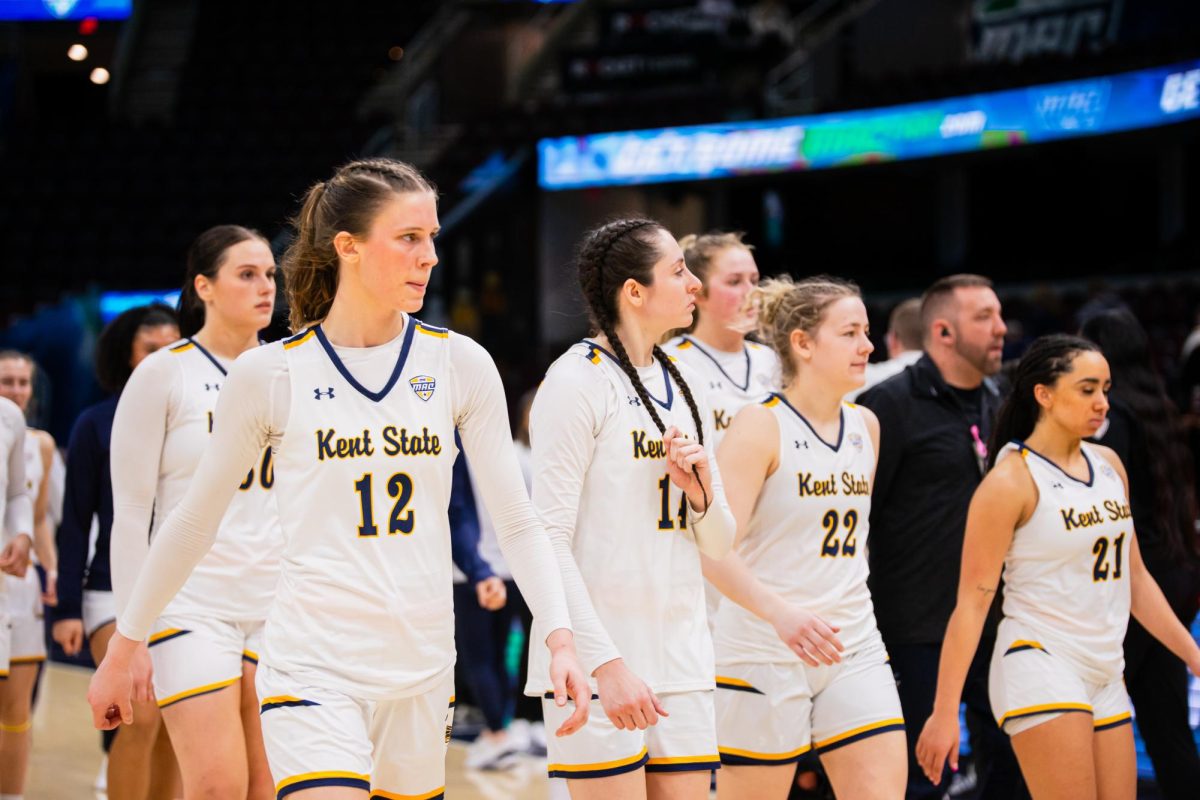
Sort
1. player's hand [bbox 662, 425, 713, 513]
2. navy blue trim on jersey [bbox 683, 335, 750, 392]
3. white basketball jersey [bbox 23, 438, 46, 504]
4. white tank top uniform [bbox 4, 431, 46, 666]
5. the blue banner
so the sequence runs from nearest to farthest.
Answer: player's hand [bbox 662, 425, 713, 513]
navy blue trim on jersey [bbox 683, 335, 750, 392]
white tank top uniform [bbox 4, 431, 46, 666]
white basketball jersey [bbox 23, 438, 46, 504]
the blue banner

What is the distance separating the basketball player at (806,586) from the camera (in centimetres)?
369

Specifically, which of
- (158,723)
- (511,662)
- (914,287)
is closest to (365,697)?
(158,723)

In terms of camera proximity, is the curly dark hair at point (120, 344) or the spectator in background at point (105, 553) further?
the curly dark hair at point (120, 344)

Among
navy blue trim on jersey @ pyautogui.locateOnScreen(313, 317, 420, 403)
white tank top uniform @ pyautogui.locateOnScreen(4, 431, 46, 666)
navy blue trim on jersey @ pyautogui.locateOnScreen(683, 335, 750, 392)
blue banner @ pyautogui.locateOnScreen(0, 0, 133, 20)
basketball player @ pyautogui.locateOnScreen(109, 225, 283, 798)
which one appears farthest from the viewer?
blue banner @ pyautogui.locateOnScreen(0, 0, 133, 20)

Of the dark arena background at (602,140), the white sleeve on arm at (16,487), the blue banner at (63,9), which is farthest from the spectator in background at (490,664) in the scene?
the blue banner at (63,9)

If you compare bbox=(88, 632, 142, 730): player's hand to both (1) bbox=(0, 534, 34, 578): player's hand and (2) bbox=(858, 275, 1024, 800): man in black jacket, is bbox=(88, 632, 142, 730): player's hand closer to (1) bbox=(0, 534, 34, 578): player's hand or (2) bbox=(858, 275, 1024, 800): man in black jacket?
(1) bbox=(0, 534, 34, 578): player's hand

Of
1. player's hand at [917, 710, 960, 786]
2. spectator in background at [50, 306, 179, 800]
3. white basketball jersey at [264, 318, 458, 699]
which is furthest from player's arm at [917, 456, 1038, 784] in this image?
spectator in background at [50, 306, 179, 800]

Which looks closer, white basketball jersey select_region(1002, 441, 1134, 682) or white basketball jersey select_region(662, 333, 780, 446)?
white basketball jersey select_region(1002, 441, 1134, 682)

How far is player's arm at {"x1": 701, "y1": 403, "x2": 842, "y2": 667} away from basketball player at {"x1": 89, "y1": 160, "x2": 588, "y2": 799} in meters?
0.82

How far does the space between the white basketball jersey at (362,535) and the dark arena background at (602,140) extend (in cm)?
1164

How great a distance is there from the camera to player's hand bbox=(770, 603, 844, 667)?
345 centimetres

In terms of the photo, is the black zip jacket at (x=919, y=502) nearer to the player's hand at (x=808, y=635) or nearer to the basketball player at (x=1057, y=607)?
the basketball player at (x=1057, y=607)

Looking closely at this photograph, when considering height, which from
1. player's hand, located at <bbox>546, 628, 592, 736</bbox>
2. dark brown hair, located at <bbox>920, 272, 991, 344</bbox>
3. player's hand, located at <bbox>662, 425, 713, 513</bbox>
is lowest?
player's hand, located at <bbox>546, 628, 592, 736</bbox>

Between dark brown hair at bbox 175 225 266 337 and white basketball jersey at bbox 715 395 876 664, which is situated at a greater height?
dark brown hair at bbox 175 225 266 337
